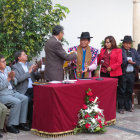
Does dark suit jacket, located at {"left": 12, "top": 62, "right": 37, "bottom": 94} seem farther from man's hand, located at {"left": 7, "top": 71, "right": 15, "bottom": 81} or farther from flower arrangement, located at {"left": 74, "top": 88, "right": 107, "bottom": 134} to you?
flower arrangement, located at {"left": 74, "top": 88, "right": 107, "bottom": 134}

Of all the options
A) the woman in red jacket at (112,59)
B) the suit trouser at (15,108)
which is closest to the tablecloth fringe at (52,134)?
the suit trouser at (15,108)

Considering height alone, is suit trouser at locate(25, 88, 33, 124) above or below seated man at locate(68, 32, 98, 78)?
below

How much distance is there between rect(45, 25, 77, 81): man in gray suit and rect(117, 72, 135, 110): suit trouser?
1.77 metres

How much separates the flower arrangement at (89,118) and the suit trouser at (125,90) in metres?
1.66

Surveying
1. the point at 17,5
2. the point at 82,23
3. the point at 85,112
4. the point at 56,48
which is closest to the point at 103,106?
the point at 85,112


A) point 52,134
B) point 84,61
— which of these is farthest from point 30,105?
point 84,61

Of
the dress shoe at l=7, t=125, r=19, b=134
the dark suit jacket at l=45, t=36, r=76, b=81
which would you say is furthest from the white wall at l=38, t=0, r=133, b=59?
the dress shoe at l=7, t=125, r=19, b=134

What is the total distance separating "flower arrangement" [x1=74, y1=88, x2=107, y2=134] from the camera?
459 cm

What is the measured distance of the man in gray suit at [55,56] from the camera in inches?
187

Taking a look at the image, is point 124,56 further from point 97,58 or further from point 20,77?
point 20,77

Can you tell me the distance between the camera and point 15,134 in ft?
15.3

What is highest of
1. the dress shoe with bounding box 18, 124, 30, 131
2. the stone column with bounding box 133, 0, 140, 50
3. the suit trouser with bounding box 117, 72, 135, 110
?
the stone column with bounding box 133, 0, 140, 50

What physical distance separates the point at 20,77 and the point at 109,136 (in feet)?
5.77

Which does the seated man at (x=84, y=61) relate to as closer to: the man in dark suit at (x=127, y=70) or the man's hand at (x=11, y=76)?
the man in dark suit at (x=127, y=70)
